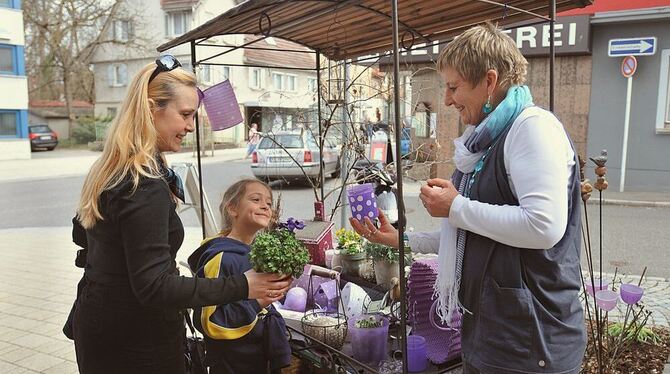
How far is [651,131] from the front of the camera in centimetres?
1117

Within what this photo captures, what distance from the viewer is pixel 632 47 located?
1089 cm

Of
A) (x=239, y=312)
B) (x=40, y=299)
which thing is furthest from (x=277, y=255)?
(x=40, y=299)

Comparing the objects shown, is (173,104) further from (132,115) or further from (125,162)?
(125,162)

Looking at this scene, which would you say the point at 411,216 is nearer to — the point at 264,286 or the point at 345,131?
the point at 345,131

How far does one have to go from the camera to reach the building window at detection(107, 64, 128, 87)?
113 ft

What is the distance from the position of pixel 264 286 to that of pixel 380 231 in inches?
26.9

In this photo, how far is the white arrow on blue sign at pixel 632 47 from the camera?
10766 mm

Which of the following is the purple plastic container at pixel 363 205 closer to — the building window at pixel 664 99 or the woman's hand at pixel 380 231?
the woman's hand at pixel 380 231

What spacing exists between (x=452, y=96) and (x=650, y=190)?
11.6 metres

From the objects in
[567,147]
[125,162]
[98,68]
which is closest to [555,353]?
[567,147]

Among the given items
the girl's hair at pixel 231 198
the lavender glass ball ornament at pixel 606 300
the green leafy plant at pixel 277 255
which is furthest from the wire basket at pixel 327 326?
the lavender glass ball ornament at pixel 606 300

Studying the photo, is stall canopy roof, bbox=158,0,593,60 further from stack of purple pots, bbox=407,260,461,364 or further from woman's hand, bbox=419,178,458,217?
stack of purple pots, bbox=407,260,461,364

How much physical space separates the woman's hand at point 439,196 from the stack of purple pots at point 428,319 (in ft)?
2.67

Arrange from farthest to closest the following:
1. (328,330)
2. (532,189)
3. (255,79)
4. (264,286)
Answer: (255,79), (328,330), (264,286), (532,189)
